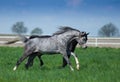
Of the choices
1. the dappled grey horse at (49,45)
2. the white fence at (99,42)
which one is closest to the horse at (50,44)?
the dappled grey horse at (49,45)

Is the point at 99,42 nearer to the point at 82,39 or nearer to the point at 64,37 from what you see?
the point at 82,39

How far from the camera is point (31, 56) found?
1466cm

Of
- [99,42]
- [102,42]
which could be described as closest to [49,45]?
[99,42]

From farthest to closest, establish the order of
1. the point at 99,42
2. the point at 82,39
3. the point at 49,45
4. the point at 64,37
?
the point at 99,42 → the point at 82,39 → the point at 64,37 → the point at 49,45

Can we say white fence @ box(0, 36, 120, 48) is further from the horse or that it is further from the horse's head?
the horse

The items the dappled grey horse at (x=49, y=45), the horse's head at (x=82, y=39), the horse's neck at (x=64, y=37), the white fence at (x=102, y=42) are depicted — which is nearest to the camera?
the dappled grey horse at (x=49, y=45)

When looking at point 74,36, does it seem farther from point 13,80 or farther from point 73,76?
point 13,80

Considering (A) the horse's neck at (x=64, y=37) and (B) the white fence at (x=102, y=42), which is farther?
(B) the white fence at (x=102, y=42)

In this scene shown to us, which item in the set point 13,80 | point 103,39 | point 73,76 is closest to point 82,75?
point 73,76

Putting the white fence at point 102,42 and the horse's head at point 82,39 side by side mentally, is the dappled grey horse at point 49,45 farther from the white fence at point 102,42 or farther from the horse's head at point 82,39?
the white fence at point 102,42

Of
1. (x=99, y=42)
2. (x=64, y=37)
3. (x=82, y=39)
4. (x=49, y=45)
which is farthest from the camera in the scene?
(x=99, y=42)

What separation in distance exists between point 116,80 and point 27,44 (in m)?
4.46

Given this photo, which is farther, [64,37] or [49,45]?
[64,37]

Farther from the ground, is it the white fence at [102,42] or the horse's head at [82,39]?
the horse's head at [82,39]
